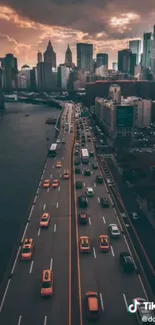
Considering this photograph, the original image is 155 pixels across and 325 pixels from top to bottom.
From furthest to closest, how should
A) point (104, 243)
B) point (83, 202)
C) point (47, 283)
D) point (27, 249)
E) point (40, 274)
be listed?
point (83, 202) < point (104, 243) < point (27, 249) < point (40, 274) < point (47, 283)

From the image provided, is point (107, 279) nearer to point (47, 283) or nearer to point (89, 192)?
point (47, 283)

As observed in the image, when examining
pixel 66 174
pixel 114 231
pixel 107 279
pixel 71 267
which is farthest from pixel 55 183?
pixel 107 279

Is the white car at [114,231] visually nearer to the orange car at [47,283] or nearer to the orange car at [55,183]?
the orange car at [47,283]

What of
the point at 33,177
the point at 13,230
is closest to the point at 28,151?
the point at 33,177

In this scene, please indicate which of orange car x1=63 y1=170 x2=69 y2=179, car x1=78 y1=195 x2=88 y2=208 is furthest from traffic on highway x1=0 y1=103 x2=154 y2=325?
orange car x1=63 y1=170 x2=69 y2=179

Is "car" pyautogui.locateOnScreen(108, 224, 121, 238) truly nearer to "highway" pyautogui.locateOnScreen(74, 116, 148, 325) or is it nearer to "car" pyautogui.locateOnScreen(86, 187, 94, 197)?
"highway" pyautogui.locateOnScreen(74, 116, 148, 325)

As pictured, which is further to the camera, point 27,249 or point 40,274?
point 27,249
